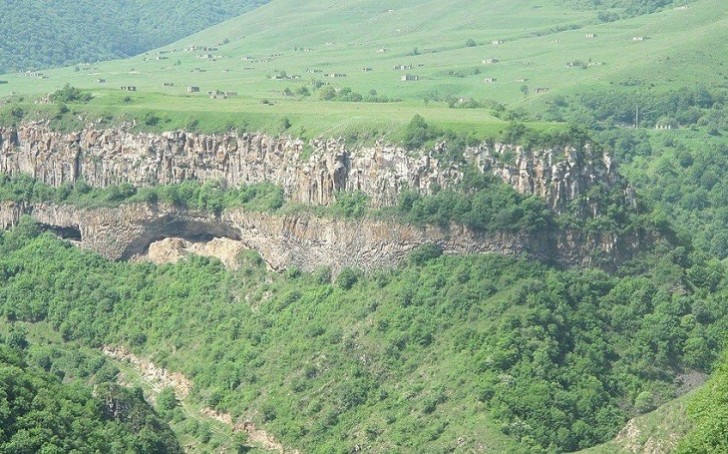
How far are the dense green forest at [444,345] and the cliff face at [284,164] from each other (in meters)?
3.36

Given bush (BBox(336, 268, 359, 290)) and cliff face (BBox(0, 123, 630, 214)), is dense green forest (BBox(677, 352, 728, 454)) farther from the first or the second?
bush (BBox(336, 268, 359, 290))

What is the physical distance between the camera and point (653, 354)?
92312 millimetres

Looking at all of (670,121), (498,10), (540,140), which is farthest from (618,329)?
(498,10)

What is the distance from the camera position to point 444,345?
A: 303ft

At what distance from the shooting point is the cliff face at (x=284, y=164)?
3752 inches

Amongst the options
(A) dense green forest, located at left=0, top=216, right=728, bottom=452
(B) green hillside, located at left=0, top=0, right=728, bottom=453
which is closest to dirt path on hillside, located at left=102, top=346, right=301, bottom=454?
(B) green hillside, located at left=0, top=0, right=728, bottom=453

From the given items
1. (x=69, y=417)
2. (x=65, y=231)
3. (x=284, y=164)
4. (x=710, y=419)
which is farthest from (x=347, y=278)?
(x=710, y=419)

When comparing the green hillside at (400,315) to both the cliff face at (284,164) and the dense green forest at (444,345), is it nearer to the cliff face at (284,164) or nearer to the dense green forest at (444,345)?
the dense green forest at (444,345)

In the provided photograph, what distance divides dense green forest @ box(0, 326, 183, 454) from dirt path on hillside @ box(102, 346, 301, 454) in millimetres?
4252

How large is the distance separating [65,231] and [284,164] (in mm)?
14380

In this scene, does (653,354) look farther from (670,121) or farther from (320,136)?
(670,121)

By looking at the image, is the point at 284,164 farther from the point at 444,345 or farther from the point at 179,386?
the point at 444,345

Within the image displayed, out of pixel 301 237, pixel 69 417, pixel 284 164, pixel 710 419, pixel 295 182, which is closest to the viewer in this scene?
pixel 710 419

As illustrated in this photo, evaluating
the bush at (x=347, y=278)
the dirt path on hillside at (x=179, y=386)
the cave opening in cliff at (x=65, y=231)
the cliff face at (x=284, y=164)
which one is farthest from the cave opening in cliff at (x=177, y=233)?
the bush at (x=347, y=278)
